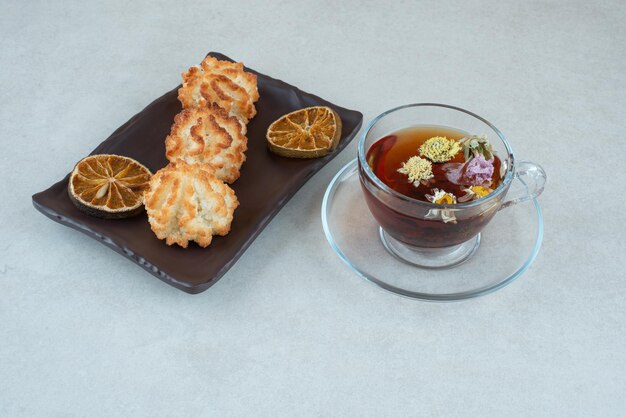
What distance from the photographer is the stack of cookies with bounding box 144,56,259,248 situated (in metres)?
1.99

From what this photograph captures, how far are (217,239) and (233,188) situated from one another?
8.8 inches

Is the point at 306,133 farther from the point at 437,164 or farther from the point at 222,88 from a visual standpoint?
the point at 437,164

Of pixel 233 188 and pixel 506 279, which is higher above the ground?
pixel 233 188

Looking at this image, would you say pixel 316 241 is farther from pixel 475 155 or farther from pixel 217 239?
pixel 475 155

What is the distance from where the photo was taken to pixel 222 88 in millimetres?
2355

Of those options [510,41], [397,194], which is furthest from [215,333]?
[510,41]

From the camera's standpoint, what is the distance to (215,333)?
1929 mm

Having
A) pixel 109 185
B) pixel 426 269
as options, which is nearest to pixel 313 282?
pixel 426 269

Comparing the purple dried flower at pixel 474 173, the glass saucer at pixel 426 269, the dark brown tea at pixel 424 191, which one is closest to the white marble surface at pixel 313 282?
the glass saucer at pixel 426 269

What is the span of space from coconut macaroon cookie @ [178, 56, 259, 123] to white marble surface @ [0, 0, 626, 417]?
30cm

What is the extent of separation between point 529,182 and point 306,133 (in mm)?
679

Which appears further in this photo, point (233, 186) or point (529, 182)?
point (233, 186)

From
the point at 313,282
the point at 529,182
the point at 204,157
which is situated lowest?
the point at 313,282

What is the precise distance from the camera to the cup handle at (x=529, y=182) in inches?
77.7
